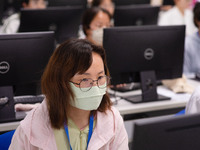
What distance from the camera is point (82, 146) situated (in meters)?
1.39

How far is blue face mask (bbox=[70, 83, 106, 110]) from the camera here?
54.7 inches

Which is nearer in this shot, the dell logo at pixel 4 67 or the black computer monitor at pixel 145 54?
the dell logo at pixel 4 67

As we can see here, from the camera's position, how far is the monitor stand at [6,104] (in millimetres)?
1944

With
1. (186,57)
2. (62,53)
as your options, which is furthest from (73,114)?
(186,57)

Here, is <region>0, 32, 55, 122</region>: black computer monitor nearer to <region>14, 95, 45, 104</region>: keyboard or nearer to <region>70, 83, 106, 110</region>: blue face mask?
<region>14, 95, 45, 104</region>: keyboard

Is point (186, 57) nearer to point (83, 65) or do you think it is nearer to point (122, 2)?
point (83, 65)

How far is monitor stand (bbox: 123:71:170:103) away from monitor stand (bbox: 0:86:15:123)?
2.59 feet

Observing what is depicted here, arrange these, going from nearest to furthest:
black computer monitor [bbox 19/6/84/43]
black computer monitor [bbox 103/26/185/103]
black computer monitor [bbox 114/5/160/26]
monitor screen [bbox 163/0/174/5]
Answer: black computer monitor [bbox 103/26/185/103] < black computer monitor [bbox 19/6/84/43] < black computer monitor [bbox 114/5/160/26] < monitor screen [bbox 163/0/174/5]

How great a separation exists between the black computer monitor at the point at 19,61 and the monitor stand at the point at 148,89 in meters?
0.65

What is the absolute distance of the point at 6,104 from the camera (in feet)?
6.46

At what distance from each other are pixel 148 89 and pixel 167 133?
159 cm

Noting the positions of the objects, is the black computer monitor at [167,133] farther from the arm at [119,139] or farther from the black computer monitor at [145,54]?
the black computer monitor at [145,54]

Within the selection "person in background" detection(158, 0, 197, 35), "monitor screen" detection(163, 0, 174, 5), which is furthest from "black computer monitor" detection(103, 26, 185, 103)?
"monitor screen" detection(163, 0, 174, 5)

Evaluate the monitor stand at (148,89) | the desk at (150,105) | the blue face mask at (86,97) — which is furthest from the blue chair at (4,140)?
the monitor stand at (148,89)
